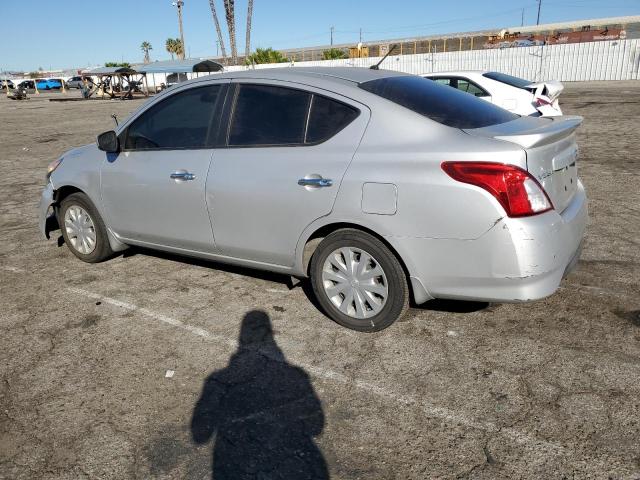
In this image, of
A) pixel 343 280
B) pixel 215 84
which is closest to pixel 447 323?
pixel 343 280

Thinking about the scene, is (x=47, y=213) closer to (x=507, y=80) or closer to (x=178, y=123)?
(x=178, y=123)

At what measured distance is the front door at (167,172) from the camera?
4004 millimetres

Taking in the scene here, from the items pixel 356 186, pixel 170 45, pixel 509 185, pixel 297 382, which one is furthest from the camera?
pixel 170 45

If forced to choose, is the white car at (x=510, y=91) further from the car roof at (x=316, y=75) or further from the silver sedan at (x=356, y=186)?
the car roof at (x=316, y=75)

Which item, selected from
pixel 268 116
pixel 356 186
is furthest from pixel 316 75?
pixel 356 186

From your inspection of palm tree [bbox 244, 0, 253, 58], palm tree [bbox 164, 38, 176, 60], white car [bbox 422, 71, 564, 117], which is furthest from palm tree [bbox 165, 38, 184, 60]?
white car [bbox 422, 71, 564, 117]

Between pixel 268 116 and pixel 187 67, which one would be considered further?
pixel 187 67

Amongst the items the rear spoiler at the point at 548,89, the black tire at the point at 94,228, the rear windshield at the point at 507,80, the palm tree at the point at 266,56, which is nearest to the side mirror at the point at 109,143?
the black tire at the point at 94,228

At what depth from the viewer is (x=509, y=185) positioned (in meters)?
2.84

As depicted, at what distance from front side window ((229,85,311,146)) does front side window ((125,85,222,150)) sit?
9.6 inches

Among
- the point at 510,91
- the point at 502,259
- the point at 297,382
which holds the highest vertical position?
the point at 510,91

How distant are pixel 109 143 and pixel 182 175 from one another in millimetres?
877

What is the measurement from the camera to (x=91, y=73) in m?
40.9

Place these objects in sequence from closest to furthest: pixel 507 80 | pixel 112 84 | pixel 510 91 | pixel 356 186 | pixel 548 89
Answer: pixel 356 186, pixel 510 91, pixel 548 89, pixel 507 80, pixel 112 84
